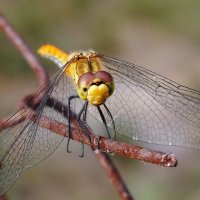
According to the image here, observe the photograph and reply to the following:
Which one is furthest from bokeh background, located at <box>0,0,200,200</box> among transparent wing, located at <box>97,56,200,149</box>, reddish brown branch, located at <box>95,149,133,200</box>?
reddish brown branch, located at <box>95,149,133,200</box>

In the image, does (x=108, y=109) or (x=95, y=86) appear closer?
(x=95, y=86)

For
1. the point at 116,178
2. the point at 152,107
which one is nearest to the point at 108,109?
the point at 152,107

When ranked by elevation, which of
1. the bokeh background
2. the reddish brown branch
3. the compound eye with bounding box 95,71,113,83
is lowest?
the reddish brown branch

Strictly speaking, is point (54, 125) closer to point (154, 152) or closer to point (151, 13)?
point (154, 152)

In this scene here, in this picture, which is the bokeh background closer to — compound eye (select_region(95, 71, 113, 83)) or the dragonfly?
the dragonfly

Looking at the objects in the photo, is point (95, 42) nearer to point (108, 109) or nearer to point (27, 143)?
point (108, 109)

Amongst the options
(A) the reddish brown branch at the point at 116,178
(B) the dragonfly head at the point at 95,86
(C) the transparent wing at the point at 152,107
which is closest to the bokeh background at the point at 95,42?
(C) the transparent wing at the point at 152,107

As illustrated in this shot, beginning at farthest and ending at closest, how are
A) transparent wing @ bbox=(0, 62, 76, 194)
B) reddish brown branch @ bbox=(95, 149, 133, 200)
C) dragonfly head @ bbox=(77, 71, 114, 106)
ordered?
1. dragonfly head @ bbox=(77, 71, 114, 106)
2. transparent wing @ bbox=(0, 62, 76, 194)
3. reddish brown branch @ bbox=(95, 149, 133, 200)

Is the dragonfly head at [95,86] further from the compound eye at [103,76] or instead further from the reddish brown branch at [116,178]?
the reddish brown branch at [116,178]
